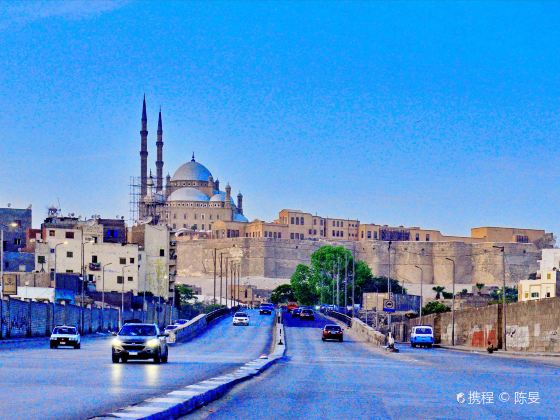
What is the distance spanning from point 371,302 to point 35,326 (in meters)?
99.3

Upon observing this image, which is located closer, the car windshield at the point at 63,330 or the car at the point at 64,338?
the car at the point at 64,338

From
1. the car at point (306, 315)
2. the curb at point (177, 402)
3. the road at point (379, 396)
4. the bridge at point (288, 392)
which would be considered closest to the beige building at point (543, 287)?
the car at point (306, 315)

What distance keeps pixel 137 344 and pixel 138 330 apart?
813 mm

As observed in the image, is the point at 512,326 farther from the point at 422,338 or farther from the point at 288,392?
the point at 288,392

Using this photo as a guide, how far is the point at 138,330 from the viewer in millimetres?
32344

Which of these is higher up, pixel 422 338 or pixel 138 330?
pixel 138 330

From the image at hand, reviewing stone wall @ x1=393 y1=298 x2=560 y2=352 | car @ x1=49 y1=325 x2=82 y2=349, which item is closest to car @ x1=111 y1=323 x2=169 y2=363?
car @ x1=49 y1=325 x2=82 y2=349

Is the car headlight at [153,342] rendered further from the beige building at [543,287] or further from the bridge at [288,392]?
the beige building at [543,287]

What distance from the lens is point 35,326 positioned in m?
66.2

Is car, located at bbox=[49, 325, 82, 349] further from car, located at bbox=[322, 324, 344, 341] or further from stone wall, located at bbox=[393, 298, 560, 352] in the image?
car, located at bbox=[322, 324, 344, 341]

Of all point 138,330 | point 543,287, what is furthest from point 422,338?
point 543,287

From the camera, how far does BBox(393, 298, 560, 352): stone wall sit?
50503 millimetres

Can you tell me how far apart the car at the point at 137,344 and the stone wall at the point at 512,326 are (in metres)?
22.4

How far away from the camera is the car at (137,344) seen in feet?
104
